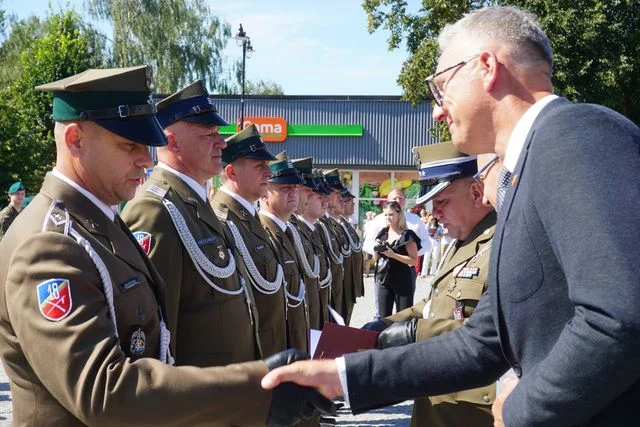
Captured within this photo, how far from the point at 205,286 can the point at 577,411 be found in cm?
241

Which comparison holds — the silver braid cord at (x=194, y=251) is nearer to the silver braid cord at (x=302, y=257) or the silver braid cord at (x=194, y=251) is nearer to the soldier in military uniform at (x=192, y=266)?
the soldier in military uniform at (x=192, y=266)

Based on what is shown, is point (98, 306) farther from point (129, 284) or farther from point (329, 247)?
point (329, 247)

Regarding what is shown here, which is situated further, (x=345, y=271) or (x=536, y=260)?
(x=345, y=271)

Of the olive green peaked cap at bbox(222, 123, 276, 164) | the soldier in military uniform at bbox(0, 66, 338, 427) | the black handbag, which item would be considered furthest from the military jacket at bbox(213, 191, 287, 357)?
the black handbag

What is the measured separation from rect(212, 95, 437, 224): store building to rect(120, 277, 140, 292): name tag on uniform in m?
27.1

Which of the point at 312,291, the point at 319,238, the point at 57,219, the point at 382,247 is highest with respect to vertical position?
the point at 57,219

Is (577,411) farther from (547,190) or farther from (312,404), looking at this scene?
(312,404)

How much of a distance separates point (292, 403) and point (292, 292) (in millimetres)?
3836

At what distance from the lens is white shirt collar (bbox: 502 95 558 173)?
2.12 metres

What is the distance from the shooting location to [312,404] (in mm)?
2562

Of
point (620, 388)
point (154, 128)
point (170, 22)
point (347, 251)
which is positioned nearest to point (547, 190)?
point (620, 388)

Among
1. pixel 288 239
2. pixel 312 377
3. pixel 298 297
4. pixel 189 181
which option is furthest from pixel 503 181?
pixel 288 239

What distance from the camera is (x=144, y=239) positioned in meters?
3.80

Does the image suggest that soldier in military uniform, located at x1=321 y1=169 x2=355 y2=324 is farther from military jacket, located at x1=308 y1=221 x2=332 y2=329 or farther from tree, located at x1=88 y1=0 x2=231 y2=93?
tree, located at x1=88 y1=0 x2=231 y2=93
